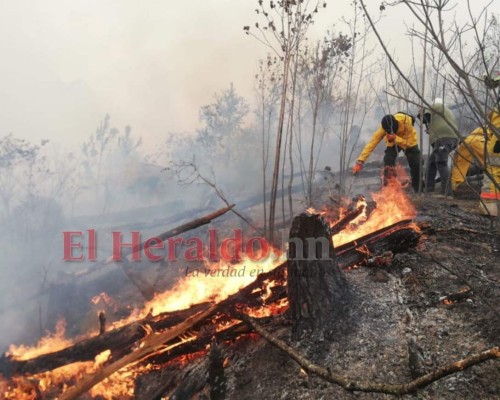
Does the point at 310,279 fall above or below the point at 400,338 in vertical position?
above

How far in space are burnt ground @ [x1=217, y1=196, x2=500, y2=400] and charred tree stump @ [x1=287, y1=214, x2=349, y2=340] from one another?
15 centimetres

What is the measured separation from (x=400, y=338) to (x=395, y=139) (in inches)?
200

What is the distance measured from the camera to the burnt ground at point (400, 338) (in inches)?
103

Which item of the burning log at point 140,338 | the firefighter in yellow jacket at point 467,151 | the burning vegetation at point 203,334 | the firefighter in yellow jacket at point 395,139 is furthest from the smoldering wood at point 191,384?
the firefighter in yellow jacket at point 395,139

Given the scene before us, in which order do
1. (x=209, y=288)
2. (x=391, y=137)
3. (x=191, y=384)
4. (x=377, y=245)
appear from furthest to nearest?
(x=391, y=137) < (x=209, y=288) < (x=377, y=245) < (x=191, y=384)

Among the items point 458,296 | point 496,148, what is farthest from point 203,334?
point 496,148

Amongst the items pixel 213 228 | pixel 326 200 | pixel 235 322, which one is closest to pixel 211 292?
pixel 235 322

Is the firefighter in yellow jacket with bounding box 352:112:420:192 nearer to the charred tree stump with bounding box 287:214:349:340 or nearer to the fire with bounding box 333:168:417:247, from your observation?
the fire with bounding box 333:168:417:247

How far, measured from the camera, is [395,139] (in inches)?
284

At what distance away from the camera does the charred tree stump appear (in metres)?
3.32

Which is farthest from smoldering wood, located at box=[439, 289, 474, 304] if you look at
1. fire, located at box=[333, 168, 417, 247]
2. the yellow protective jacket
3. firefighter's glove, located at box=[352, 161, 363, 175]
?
the yellow protective jacket

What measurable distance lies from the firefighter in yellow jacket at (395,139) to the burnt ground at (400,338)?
10.8 ft

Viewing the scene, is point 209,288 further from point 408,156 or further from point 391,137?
point 408,156

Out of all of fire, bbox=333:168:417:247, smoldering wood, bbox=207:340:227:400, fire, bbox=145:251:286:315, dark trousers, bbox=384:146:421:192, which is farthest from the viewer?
dark trousers, bbox=384:146:421:192
